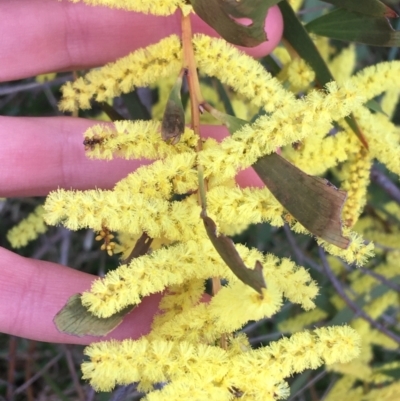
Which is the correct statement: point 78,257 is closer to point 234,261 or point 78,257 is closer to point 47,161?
point 47,161

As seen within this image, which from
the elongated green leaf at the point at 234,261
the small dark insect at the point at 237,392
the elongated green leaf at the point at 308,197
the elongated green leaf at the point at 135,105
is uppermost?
the elongated green leaf at the point at 308,197

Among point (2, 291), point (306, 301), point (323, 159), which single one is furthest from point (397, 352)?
point (2, 291)

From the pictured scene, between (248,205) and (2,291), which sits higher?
(248,205)

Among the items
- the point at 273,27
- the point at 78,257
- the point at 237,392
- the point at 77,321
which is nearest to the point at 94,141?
the point at 77,321

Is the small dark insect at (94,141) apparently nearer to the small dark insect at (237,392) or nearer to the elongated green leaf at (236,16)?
the elongated green leaf at (236,16)

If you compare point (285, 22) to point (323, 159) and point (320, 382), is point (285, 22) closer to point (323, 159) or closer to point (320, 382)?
point (323, 159)

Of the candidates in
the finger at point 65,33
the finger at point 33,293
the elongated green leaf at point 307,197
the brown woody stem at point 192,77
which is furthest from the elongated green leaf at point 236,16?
the finger at point 33,293
